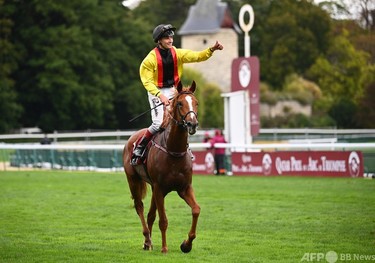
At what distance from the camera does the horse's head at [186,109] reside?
33.3ft

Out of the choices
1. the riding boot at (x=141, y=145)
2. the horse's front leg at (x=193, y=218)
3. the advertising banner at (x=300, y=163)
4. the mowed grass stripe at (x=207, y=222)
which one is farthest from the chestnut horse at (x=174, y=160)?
the advertising banner at (x=300, y=163)

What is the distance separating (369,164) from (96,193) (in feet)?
28.6

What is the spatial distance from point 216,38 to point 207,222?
75746 millimetres

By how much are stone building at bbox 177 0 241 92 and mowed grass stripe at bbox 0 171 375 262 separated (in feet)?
216

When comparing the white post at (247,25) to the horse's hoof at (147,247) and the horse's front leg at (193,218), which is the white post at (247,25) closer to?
the horse's hoof at (147,247)

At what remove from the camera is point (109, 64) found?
232ft

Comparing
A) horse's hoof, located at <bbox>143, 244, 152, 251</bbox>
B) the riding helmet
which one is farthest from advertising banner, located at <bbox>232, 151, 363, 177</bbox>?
horse's hoof, located at <bbox>143, 244, 152, 251</bbox>

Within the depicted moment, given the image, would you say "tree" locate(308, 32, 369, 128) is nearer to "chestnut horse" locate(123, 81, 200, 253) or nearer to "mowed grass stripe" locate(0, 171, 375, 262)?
"mowed grass stripe" locate(0, 171, 375, 262)

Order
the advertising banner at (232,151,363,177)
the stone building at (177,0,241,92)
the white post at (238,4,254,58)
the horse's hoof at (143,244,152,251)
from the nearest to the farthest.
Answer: the horse's hoof at (143,244,152,251) → the advertising banner at (232,151,363,177) → the white post at (238,4,254,58) → the stone building at (177,0,241,92)

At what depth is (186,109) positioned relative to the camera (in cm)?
1037

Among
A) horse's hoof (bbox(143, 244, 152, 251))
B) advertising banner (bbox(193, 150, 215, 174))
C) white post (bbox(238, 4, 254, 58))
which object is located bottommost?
advertising banner (bbox(193, 150, 215, 174))

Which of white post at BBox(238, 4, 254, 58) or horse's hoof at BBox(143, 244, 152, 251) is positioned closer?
horse's hoof at BBox(143, 244, 152, 251)

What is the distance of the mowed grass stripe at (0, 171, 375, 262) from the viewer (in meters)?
10.6

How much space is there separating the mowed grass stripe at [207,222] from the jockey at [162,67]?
1690mm
